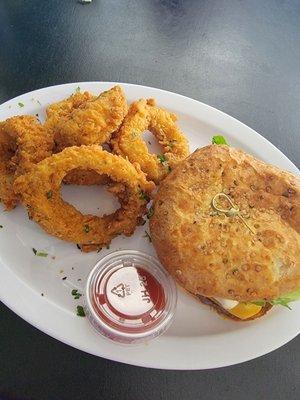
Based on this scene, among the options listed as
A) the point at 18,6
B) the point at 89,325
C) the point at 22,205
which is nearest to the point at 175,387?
the point at 89,325

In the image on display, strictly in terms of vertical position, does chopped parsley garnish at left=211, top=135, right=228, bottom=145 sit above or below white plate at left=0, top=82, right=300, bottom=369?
above

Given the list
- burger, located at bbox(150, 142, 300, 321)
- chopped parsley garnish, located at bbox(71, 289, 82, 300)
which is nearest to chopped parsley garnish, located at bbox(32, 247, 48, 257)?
chopped parsley garnish, located at bbox(71, 289, 82, 300)

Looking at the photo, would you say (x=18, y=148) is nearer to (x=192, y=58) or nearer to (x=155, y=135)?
(x=155, y=135)

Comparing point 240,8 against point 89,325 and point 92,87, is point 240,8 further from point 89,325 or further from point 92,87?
point 89,325

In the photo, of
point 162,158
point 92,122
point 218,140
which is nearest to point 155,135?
point 162,158

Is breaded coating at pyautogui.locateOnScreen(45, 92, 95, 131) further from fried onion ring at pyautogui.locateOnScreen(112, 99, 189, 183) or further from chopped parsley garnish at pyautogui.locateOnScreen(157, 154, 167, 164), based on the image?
chopped parsley garnish at pyautogui.locateOnScreen(157, 154, 167, 164)
